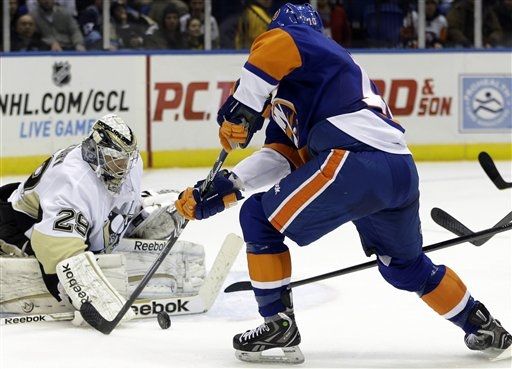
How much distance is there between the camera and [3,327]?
4.14 m

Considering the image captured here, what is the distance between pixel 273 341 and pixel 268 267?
23cm

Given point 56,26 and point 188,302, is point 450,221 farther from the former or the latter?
point 56,26

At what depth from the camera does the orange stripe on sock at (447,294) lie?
363cm

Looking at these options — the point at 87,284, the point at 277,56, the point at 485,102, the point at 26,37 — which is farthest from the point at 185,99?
the point at 277,56

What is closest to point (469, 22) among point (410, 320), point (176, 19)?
point (176, 19)

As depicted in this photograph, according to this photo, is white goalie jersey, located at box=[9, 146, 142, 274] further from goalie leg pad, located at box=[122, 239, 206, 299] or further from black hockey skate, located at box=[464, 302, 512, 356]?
black hockey skate, located at box=[464, 302, 512, 356]

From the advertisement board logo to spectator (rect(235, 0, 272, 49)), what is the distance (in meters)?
1.50

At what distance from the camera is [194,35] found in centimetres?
895

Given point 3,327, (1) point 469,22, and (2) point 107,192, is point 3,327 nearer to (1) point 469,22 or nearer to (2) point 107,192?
(2) point 107,192

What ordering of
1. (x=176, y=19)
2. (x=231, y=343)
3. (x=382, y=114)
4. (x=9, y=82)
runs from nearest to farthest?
(x=382, y=114), (x=231, y=343), (x=9, y=82), (x=176, y=19)

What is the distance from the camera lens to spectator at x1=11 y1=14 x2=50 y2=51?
8586mm

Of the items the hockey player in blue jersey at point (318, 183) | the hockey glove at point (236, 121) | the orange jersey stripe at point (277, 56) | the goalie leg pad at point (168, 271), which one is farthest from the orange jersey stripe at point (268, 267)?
the goalie leg pad at point (168, 271)

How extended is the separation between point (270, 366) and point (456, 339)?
2.27 ft

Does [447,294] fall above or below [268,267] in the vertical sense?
below
